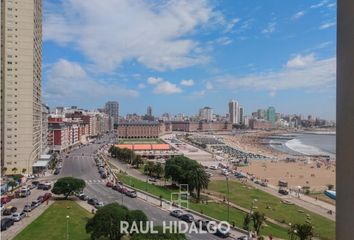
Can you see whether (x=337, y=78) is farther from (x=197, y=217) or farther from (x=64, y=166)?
(x=64, y=166)

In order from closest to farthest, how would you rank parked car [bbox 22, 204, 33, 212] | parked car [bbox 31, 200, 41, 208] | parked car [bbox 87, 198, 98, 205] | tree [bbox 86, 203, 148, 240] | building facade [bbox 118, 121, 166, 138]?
tree [bbox 86, 203, 148, 240] → parked car [bbox 22, 204, 33, 212] → parked car [bbox 31, 200, 41, 208] → parked car [bbox 87, 198, 98, 205] → building facade [bbox 118, 121, 166, 138]

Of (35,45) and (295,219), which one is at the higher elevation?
(35,45)

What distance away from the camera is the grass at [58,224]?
14.5 metres

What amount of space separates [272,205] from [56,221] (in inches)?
490

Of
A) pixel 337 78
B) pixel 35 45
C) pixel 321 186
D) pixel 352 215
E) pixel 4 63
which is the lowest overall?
pixel 321 186

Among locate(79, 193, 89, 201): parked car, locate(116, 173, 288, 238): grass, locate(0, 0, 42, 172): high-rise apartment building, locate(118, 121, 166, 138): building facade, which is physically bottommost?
locate(116, 173, 288, 238): grass

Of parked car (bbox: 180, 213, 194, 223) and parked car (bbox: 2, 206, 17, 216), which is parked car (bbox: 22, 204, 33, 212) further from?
parked car (bbox: 180, 213, 194, 223)

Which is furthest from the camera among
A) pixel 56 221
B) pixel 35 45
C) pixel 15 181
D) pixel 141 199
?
pixel 35 45

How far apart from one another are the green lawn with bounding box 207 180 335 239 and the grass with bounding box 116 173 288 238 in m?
1.61

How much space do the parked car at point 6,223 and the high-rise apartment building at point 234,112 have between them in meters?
149

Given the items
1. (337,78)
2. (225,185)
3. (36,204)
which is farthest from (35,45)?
(337,78)

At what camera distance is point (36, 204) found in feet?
64.5

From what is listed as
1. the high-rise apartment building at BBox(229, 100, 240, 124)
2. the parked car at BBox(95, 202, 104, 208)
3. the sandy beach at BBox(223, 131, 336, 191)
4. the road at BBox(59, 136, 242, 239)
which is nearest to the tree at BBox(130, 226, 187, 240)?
the road at BBox(59, 136, 242, 239)

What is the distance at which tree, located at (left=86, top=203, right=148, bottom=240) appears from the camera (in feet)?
40.9
